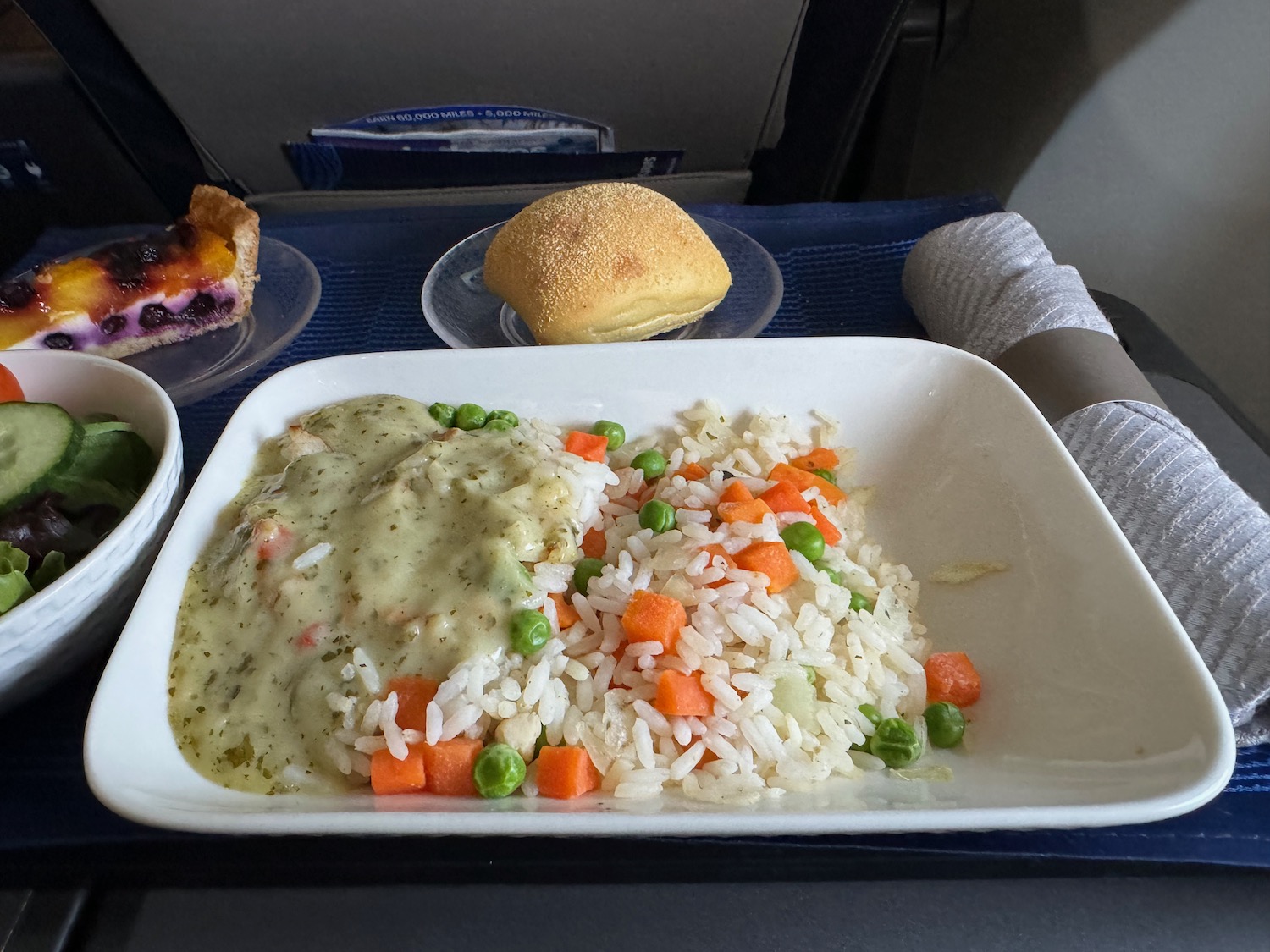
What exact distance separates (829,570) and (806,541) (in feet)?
0.21

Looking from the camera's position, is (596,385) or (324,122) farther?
(324,122)

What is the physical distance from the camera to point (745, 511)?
4.56 feet

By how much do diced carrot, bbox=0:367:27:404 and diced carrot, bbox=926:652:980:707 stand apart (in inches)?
60.4

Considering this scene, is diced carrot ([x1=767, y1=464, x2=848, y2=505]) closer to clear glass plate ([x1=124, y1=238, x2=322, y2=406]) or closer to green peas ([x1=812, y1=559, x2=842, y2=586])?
green peas ([x1=812, y1=559, x2=842, y2=586])

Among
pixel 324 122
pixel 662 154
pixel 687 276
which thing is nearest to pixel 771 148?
pixel 662 154

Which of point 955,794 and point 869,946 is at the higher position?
point 955,794

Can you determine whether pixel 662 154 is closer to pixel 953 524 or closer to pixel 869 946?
pixel 953 524

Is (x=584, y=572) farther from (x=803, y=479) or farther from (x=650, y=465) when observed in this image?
(x=803, y=479)

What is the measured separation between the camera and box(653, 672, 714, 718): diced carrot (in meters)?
1.16

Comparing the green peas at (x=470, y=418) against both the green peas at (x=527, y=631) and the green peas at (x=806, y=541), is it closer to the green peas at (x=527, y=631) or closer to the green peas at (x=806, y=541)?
the green peas at (x=527, y=631)

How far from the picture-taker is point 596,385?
5.16 feet

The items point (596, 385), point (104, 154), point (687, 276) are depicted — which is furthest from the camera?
point (104, 154)

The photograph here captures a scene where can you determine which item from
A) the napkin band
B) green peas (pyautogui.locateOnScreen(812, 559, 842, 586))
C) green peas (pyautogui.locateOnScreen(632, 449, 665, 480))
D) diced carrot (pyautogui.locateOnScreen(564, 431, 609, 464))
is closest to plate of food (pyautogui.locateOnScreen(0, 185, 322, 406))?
diced carrot (pyautogui.locateOnScreen(564, 431, 609, 464))

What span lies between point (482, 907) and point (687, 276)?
127 cm
